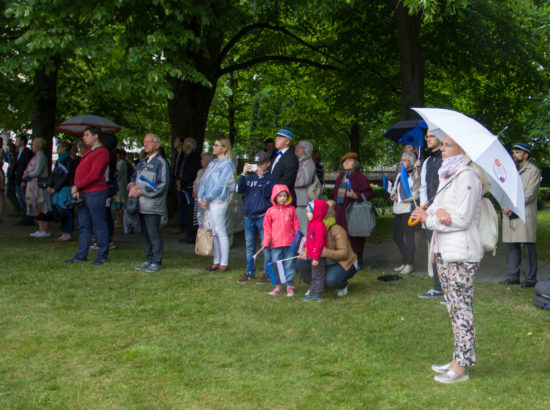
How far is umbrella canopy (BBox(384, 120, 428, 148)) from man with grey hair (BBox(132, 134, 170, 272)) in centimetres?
361

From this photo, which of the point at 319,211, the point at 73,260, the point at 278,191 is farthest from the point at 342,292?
the point at 73,260

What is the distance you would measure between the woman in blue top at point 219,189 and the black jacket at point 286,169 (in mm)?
765

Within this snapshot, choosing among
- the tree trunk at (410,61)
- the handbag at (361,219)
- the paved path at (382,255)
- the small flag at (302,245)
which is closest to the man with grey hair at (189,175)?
the paved path at (382,255)

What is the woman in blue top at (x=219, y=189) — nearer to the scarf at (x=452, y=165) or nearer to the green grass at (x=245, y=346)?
the green grass at (x=245, y=346)

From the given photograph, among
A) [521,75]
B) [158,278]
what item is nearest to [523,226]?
[158,278]

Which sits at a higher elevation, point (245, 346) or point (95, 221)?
point (95, 221)

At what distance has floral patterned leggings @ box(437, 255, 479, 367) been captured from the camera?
15.1 feet

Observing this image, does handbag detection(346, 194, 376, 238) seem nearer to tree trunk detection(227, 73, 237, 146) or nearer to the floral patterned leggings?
the floral patterned leggings

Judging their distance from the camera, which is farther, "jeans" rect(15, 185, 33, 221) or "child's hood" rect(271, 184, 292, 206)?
"jeans" rect(15, 185, 33, 221)

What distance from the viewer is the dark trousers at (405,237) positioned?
9.09 metres

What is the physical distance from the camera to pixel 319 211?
7.16 m

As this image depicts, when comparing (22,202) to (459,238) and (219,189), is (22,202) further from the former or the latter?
(459,238)

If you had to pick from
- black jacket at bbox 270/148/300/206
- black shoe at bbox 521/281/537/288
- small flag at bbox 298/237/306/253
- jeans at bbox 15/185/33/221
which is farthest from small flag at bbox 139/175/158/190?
jeans at bbox 15/185/33/221

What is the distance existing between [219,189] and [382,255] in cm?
384
